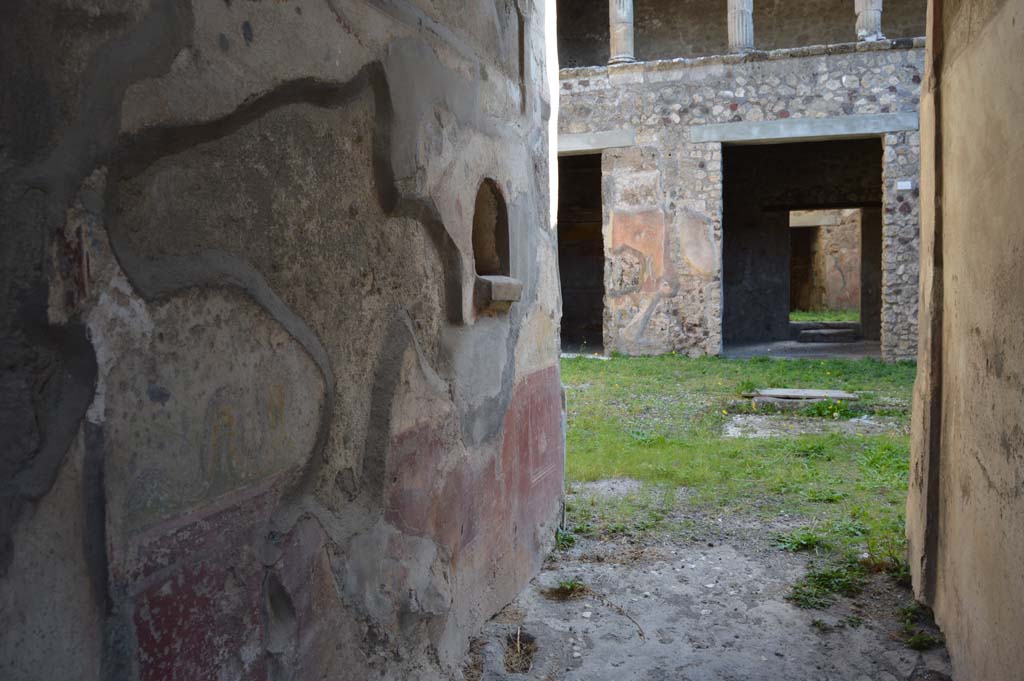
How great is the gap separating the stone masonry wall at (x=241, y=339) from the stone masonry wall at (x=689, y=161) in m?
7.80

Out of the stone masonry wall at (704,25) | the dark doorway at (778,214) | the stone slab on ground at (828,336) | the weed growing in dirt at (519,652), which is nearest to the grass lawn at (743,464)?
the weed growing in dirt at (519,652)

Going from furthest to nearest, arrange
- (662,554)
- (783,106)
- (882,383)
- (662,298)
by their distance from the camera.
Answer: (662,298)
(783,106)
(882,383)
(662,554)

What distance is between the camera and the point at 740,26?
986cm

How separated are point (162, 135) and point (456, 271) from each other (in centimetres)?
106

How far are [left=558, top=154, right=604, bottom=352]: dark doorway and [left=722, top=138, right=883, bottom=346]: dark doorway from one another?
2.11 metres

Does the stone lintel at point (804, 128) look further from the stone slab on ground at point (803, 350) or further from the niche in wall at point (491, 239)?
the niche in wall at point (491, 239)

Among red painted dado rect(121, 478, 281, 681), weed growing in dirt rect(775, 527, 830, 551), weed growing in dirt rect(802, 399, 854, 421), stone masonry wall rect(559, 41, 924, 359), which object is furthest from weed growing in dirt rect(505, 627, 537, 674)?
stone masonry wall rect(559, 41, 924, 359)

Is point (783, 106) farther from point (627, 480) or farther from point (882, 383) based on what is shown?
point (627, 480)

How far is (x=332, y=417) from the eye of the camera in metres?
1.65

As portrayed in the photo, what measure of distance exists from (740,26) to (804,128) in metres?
1.52

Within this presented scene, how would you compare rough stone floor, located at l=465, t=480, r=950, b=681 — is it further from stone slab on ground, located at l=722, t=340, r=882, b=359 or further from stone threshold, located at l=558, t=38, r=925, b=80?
stone threshold, located at l=558, t=38, r=925, b=80

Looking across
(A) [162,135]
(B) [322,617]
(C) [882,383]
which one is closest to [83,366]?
(A) [162,135]

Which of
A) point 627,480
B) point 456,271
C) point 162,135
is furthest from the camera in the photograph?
point 627,480

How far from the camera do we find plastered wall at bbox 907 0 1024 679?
1695mm
